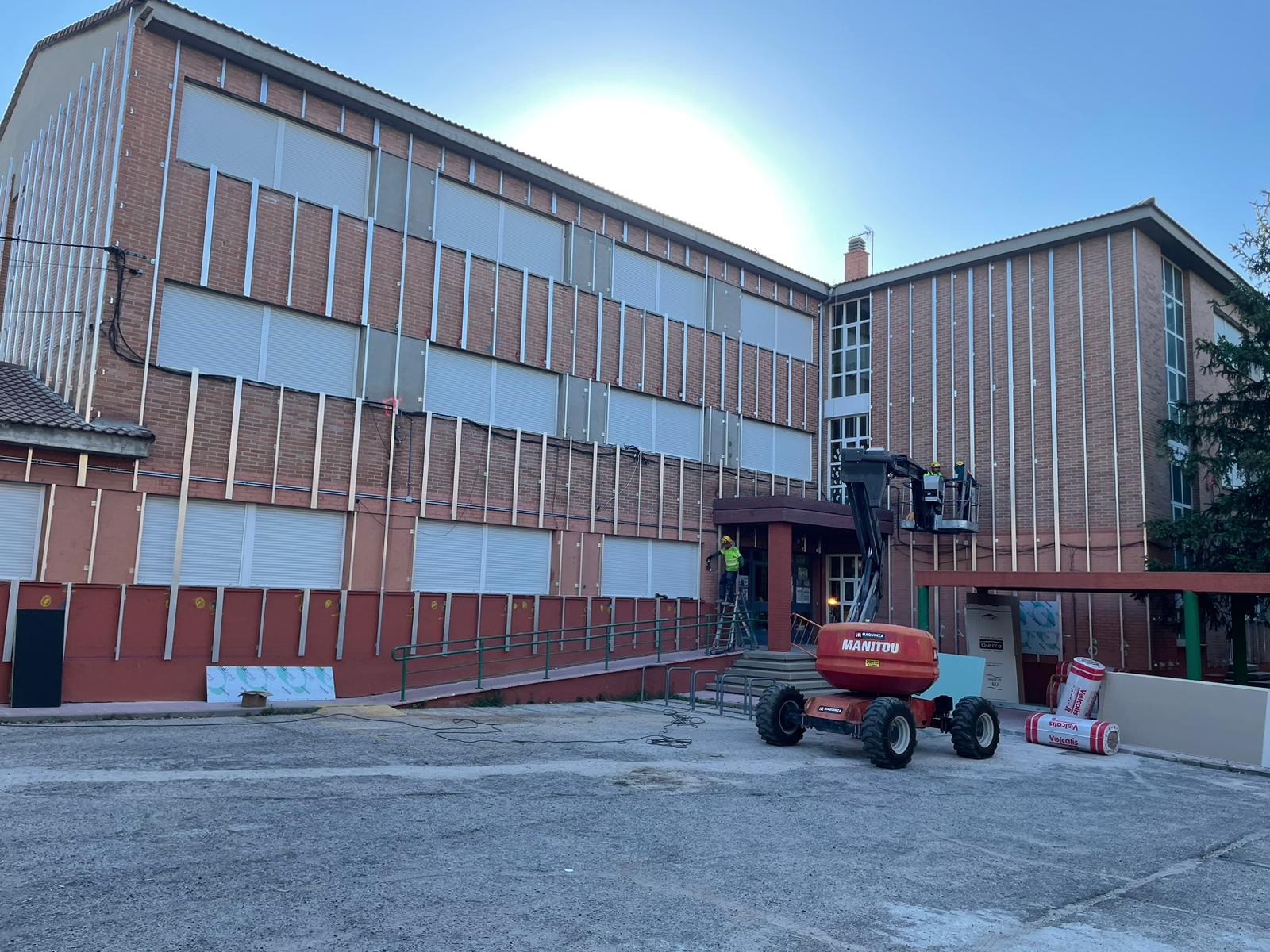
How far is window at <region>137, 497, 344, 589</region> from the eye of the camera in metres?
15.2

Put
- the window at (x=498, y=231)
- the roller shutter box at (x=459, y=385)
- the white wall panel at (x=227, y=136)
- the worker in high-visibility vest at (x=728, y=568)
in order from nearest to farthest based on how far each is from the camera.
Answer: the white wall panel at (x=227, y=136) → the roller shutter box at (x=459, y=385) → the window at (x=498, y=231) → the worker in high-visibility vest at (x=728, y=568)

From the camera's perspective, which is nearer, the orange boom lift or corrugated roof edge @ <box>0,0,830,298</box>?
the orange boom lift

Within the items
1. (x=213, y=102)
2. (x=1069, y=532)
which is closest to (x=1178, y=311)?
(x=1069, y=532)

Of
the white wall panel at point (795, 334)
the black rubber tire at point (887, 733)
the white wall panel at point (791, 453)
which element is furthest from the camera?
the white wall panel at point (795, 334)

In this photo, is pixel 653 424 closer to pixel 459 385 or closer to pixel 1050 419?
pixel 459 385

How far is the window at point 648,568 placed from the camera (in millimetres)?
21422

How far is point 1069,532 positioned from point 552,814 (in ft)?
55.9

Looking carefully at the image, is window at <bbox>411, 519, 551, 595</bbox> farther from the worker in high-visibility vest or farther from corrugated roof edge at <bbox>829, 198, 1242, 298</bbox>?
corrugated roof edge at <bbox>829, 198, 1242, 298</bbox>

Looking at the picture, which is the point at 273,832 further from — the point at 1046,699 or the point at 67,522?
the point at 1046,699

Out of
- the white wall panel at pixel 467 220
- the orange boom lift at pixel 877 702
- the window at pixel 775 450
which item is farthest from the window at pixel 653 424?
the orange boom lift at pixel 877 702

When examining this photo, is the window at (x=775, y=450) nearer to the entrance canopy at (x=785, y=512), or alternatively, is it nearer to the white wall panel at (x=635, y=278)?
the entrance canopy at (x=785, y=512)

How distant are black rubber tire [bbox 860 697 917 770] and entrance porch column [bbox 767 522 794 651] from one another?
9.18 metres

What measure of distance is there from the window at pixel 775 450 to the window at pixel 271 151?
448 inches

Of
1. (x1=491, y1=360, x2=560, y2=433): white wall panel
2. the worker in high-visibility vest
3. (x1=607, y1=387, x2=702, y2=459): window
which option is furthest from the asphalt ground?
(x1=607, y1=387, x2=702, y2=459): window
